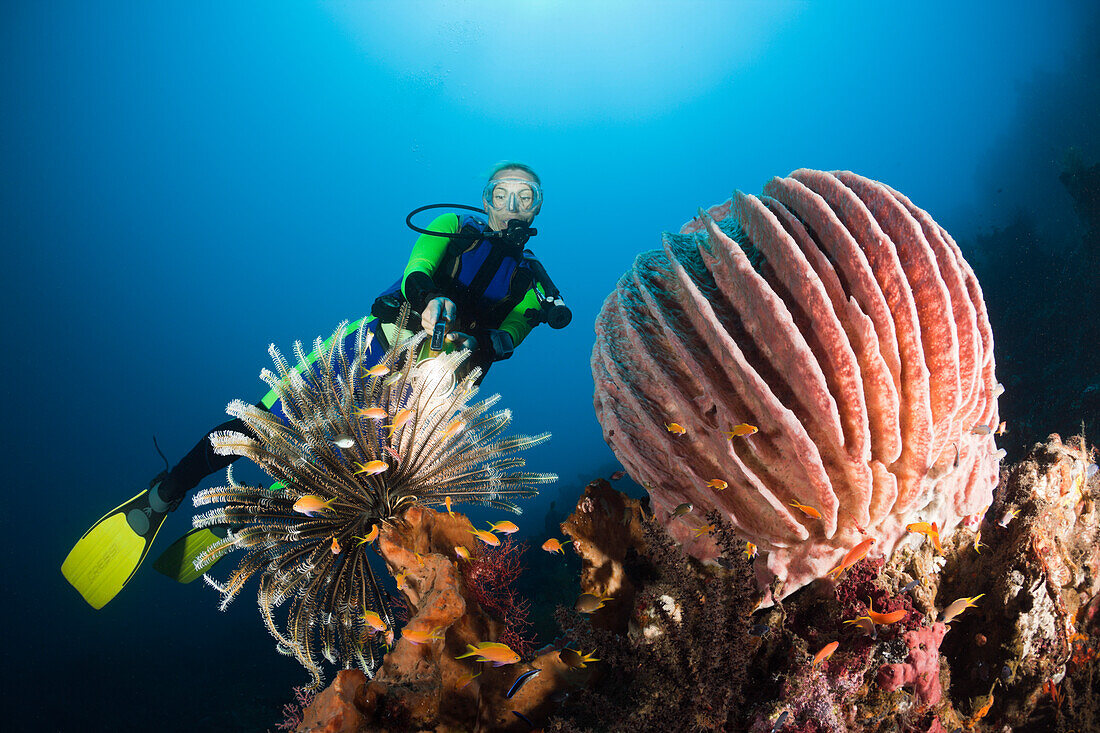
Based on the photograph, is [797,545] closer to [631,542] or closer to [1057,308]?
[631,542]

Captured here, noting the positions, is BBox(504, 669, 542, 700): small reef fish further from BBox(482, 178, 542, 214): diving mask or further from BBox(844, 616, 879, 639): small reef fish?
BBox(482, 178, 542, 214): diving mask

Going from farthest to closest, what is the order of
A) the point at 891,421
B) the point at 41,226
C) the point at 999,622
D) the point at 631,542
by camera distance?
the point at 41,226, the point at 631,542, the point at 999,622, the point at 891,421

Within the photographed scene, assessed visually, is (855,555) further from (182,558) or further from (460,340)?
(182,558)

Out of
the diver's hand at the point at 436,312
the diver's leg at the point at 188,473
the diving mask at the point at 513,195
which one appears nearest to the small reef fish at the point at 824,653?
the diver's hand at the point at 436,312

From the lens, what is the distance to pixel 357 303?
11200 centimetres

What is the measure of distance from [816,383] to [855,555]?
89cm

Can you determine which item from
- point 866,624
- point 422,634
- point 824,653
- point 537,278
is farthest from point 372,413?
point 537,278

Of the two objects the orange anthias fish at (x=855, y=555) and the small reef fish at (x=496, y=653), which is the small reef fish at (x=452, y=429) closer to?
the small reef fish at (x=496, y=653)

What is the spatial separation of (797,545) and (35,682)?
23.9 metres

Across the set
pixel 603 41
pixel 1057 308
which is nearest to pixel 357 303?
pixel 603 41

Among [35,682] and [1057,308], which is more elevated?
[35,682]

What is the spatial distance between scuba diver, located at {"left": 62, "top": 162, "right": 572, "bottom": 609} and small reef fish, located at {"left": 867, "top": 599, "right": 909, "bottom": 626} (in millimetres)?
3463

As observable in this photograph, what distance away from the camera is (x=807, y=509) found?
207 cm

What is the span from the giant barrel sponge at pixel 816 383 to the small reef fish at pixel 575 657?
78cm
